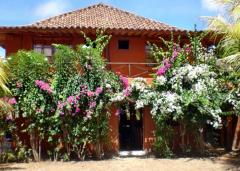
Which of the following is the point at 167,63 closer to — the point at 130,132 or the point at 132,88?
the point at 132,88

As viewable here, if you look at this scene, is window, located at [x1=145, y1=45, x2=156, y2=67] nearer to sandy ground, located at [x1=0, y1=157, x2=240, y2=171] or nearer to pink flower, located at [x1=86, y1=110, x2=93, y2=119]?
pink flower, located at [x1=86, y1=110, x2=93, y2=119]

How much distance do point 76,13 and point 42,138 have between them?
8007 mm

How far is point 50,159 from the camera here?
1820 centimetres

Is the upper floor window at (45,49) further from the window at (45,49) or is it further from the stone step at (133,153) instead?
the stone step at (133,153)

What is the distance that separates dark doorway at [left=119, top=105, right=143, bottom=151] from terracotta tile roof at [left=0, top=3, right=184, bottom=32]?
3.73 m

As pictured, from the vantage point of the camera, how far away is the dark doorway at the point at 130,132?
2084cm

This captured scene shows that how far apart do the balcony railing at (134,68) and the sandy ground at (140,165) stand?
14.2 ft

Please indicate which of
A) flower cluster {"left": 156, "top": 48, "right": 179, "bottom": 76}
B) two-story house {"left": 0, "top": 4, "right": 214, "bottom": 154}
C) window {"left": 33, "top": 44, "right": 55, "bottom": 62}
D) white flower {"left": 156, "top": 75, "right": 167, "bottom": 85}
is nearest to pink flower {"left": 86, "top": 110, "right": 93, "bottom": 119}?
two-story house {"left": 0, "top": 4, "right": 214, "bottom": 154}

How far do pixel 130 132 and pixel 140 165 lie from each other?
A: 4430 mm

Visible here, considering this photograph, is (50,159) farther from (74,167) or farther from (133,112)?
(133,112)

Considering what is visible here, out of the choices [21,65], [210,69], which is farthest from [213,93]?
[21,65]

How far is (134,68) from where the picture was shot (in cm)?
2108

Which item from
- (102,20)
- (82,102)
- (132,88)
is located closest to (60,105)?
(82,102)

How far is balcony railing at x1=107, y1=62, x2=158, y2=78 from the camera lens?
20719 mm
